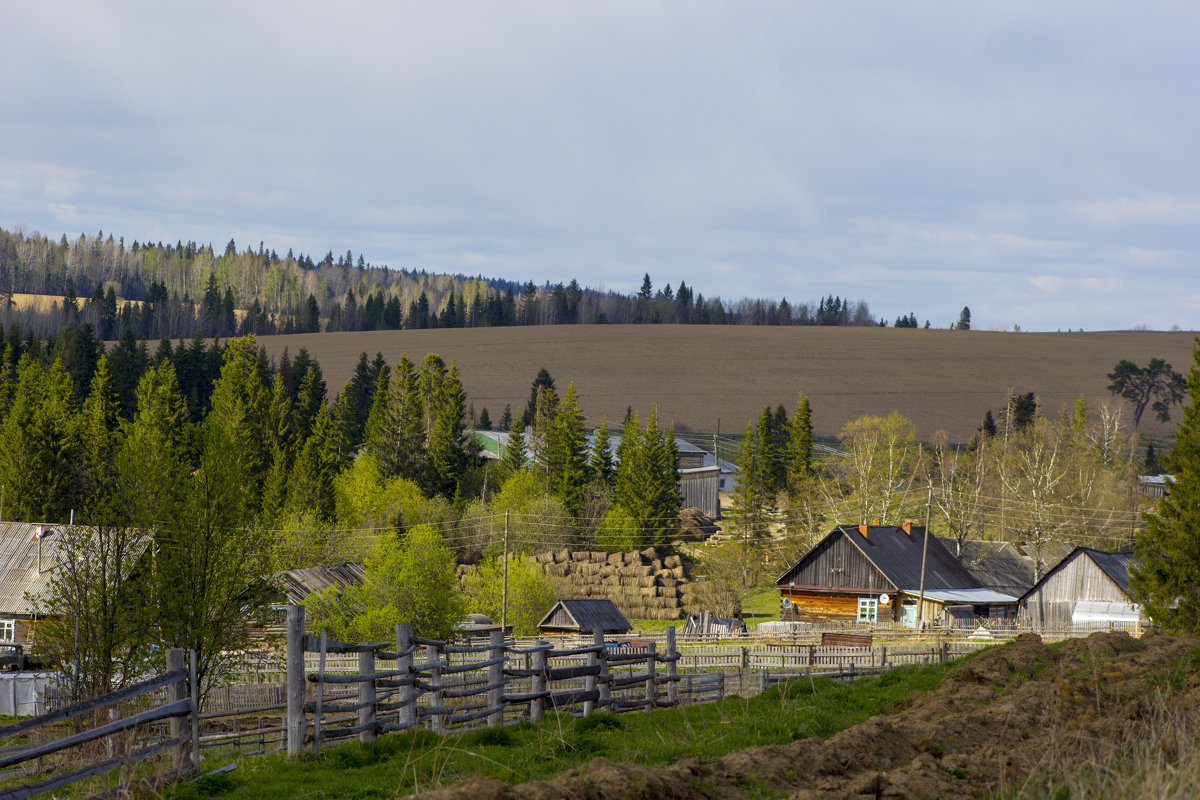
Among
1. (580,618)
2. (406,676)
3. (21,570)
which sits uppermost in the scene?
(406,676)

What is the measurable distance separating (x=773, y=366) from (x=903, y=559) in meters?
89.2

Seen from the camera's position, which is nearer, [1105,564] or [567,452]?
[1105,564]

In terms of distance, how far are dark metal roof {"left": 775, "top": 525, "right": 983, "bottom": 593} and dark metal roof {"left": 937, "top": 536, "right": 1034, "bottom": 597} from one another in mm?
7579

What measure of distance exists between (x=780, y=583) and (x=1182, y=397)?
3631 inches

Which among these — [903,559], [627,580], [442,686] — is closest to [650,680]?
[442,686]

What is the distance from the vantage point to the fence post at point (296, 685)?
11594mm

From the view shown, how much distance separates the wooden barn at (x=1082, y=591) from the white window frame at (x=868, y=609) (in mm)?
7134

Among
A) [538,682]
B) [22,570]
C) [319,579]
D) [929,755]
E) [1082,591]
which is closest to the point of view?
[929,755]

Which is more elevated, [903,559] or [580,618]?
[903,559]

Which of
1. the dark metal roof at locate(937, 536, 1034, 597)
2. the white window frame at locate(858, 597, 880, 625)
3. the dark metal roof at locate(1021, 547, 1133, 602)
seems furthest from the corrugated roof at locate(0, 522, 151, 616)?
the dark metal roof at locate(937, 536, 1034, 597)

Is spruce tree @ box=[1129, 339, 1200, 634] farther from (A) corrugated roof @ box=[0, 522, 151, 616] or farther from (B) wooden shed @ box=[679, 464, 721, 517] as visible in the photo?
(B) wooden shed @ box=[679, 464, 721, 517]

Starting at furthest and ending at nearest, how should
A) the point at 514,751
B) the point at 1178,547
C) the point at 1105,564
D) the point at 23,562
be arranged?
the point at 1105,564 < the point at 23,562 < the point at 1178,547 < the point at 514,751

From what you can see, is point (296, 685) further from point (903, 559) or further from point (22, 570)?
point (903, 559)

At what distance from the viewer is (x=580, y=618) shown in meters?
50.9
